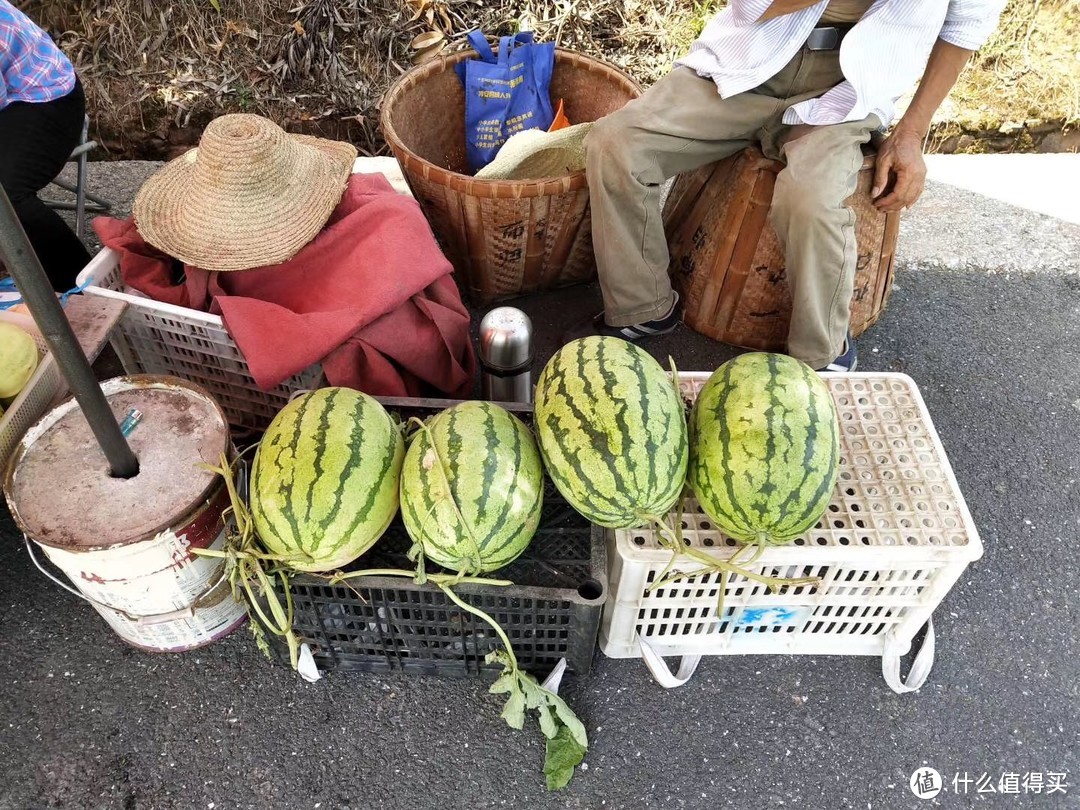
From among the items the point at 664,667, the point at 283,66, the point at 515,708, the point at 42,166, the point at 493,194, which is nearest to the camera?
the point at 515,708

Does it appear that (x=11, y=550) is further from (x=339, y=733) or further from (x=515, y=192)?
(x=515, y=192)

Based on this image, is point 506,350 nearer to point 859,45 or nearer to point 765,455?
point 765,455

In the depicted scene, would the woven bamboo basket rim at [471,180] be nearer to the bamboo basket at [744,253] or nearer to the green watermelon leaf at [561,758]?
the bamboo basket at [744,253]

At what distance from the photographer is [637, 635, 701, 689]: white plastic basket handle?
2.07 m

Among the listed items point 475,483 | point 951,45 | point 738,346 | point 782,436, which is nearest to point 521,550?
point 475,483

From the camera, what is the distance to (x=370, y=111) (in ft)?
14.4

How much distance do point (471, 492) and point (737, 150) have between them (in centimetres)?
198

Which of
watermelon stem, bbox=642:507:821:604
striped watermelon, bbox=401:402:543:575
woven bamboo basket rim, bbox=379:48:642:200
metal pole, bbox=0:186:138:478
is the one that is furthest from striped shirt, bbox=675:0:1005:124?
metal pole, bbox=0:186:138:478

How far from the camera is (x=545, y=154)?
10.3ft

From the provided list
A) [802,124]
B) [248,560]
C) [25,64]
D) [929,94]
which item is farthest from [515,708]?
[25,64]

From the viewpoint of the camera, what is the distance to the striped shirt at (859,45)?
2404mm

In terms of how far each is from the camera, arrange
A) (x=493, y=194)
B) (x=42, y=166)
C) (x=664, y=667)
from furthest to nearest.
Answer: (x=42, y=166) < (x=493, y=194) < (x=664, y=667)

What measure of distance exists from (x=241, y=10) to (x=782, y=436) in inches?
174

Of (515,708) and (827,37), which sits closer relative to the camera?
(515,708)
